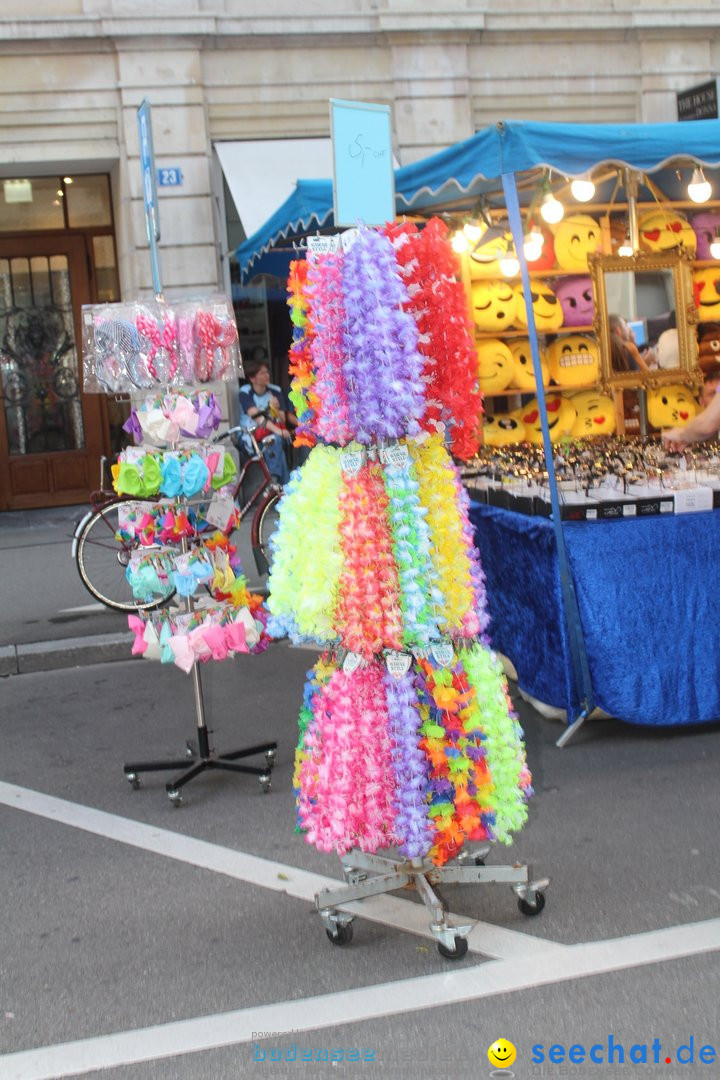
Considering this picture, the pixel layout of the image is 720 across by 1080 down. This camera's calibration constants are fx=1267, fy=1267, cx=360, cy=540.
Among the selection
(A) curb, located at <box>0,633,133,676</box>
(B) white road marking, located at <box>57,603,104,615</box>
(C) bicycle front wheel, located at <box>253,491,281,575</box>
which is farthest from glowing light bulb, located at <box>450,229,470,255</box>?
(B) white road marking, located at <box>57,603,104,615</box>

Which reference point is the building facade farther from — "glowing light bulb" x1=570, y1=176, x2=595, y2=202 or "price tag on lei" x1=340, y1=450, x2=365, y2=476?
"price tag on lei" x1=340, y1=450, x2=365, y2=476

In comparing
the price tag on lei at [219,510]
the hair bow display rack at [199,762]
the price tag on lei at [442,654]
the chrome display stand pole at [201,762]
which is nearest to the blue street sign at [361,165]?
the hair bow display rack at [199,762]

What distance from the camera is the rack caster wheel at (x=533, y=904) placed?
158 inches

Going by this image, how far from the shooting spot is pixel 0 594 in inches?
396

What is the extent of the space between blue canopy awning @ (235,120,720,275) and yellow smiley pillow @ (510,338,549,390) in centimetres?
209

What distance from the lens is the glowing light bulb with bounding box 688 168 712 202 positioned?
7500mm

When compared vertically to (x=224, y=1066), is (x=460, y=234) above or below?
above

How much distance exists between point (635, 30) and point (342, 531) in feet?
41.1

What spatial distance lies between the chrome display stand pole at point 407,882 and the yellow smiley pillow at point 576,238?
19.8 feet

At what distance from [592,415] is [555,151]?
3877mm

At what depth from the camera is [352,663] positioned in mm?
3824

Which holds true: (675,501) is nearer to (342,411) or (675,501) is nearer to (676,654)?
(676,654)

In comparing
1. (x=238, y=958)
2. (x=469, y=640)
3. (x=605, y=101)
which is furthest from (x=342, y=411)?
(x=605, y=101)

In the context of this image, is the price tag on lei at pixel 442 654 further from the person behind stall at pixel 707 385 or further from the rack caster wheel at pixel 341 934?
the person behind stall at pixel 707 385
